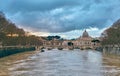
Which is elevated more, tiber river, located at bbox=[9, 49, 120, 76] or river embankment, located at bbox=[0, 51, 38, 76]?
river embankment, located at bbox=[0, 51, 38, 76]

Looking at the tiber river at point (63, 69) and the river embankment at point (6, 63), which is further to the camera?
the river embankment at point (6, 63)

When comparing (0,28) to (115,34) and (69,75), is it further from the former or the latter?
(69,75)

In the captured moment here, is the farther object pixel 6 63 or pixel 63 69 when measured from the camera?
pixel 6 63

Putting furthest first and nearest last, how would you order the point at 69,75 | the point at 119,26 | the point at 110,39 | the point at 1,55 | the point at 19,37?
the point at 19,37, the point at 110,39, the point at 119,26, the point at 1,55, the point at 69,75

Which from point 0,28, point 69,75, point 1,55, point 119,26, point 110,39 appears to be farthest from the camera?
point 110,39

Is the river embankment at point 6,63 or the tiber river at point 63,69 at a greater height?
the river embankment at point 6,63

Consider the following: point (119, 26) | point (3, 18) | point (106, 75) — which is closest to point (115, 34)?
point (119, 26)

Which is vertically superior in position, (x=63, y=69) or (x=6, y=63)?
(x=6, y=63)

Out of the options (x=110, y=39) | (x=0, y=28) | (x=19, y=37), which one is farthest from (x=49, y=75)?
(x=19, y=37)

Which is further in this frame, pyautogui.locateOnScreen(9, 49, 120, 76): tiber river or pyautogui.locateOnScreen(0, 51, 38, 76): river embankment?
pyautogui.locateOnScreen(0, 51, 38, 76): river embankment

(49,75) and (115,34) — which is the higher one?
(115,34)

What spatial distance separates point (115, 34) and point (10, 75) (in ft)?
317

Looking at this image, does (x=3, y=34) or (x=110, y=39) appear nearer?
(x=3, y=34)

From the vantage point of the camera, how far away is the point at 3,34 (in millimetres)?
111875
